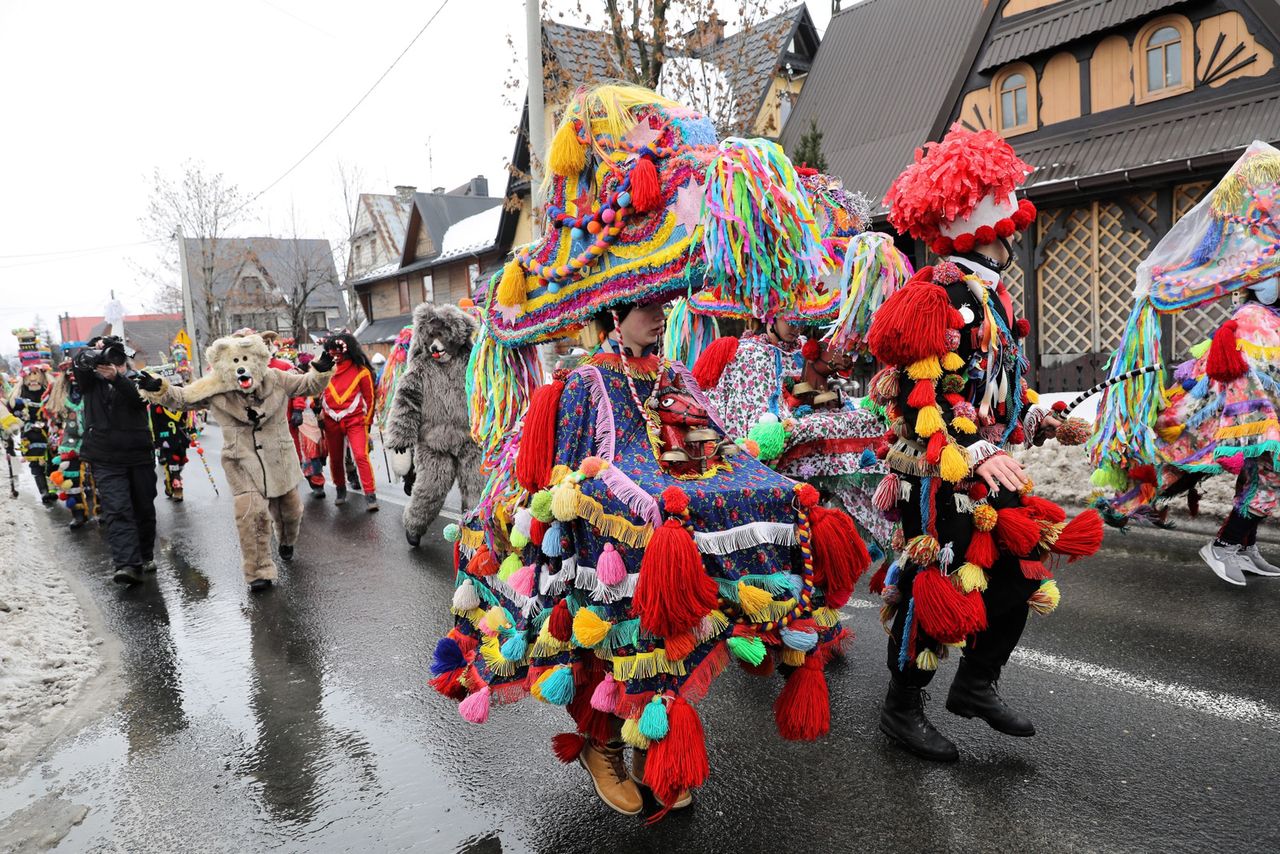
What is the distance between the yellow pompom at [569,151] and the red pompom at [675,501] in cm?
99

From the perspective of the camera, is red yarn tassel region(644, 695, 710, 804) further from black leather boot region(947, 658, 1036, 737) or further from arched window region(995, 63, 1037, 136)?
arched window region(995, 63, 1037, 136)

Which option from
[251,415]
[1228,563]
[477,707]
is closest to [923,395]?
[477,707]

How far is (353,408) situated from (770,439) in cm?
696

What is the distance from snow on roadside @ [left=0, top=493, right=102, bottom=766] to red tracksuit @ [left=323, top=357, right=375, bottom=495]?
314 cm

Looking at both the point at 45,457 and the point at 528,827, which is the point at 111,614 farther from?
the point at 45,457

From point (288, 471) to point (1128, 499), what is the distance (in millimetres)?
6409

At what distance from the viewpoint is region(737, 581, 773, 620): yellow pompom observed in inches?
108

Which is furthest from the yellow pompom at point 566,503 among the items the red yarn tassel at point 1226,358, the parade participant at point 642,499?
the red yarn tassel at point 1226,358

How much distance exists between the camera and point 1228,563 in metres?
5.55

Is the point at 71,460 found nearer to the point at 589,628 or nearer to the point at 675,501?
the point at 589,628

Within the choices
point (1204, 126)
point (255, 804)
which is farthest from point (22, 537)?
point (1204, 126)

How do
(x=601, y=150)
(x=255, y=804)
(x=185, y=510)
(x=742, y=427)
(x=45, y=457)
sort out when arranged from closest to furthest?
(x=601, y=150), (x=255, y=804), (x=742, y=427), (x=185, y=510), (x=45, y=457)

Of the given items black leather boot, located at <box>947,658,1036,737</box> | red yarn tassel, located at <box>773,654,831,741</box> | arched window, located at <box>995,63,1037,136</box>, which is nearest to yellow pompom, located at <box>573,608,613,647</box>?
red yarn tassel, located at <box>773,654,831,741</box>

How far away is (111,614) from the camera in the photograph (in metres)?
6.68
